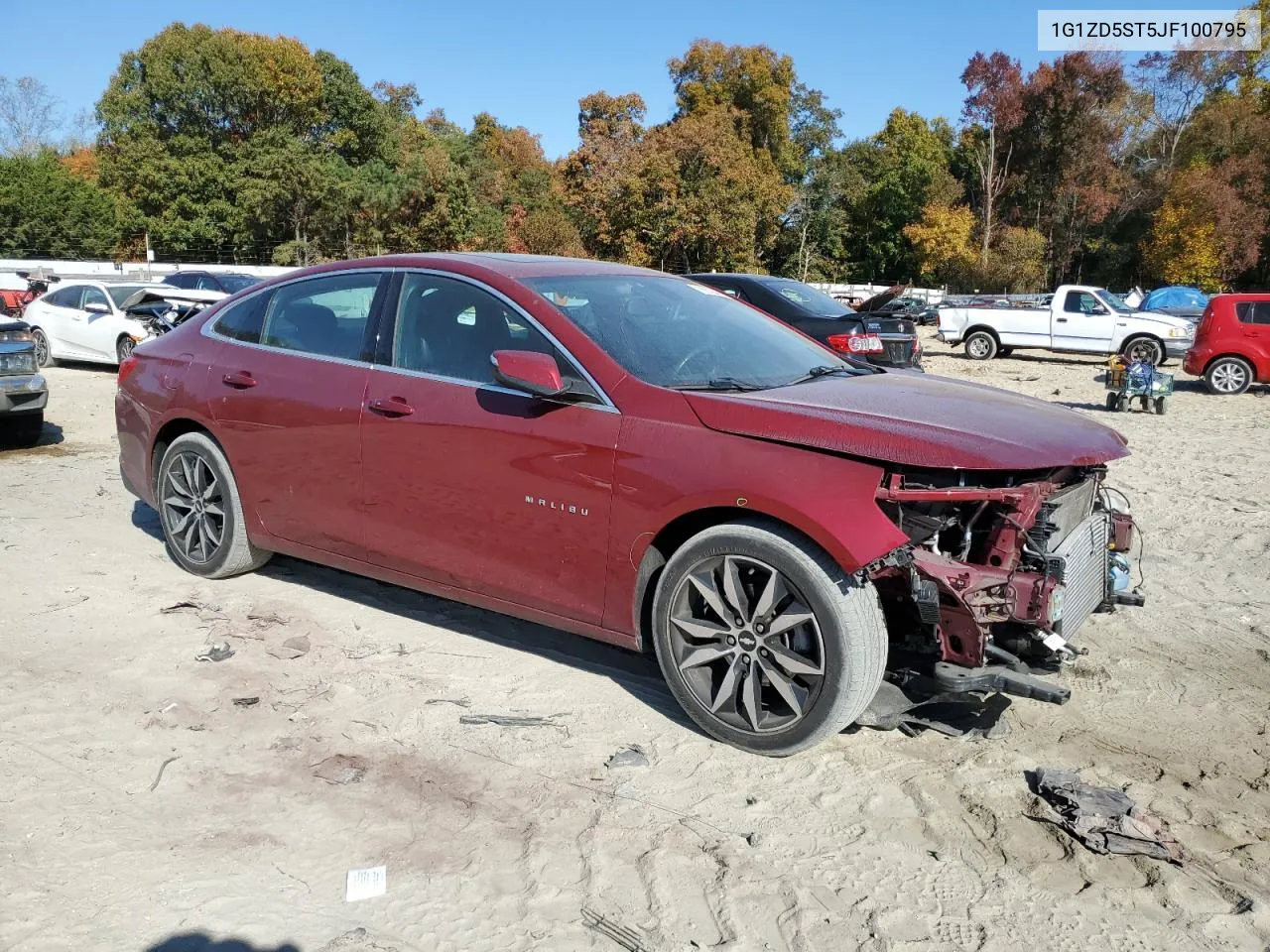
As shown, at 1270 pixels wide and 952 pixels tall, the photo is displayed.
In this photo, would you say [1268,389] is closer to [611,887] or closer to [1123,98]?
[611,887]

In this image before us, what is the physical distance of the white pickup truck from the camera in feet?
65.9

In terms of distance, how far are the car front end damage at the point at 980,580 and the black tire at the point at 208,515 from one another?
3.40m

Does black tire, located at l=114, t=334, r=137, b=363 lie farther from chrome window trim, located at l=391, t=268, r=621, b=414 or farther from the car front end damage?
the car front end damage

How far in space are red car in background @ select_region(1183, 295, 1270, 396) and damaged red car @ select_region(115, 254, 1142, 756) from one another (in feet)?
45.7

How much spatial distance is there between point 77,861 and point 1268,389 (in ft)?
61.4

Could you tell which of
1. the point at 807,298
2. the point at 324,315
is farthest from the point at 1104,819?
the point at 807,298

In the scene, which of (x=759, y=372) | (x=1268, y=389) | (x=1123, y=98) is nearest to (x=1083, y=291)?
(x=1268, y=389)

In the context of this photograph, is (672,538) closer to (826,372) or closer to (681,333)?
(681,333)

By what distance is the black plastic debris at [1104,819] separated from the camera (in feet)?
10.2

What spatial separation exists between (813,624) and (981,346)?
1979 centimetres

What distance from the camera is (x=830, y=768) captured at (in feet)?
11.8

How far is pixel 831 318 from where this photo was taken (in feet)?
38.8

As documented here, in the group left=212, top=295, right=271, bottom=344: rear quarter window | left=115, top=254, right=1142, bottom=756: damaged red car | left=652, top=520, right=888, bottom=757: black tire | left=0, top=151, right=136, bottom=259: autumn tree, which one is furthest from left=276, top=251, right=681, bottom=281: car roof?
left=0, top=151, right=136, bottom=259: autumn tree

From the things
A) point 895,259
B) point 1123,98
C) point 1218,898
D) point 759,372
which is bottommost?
point 1218,898
